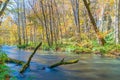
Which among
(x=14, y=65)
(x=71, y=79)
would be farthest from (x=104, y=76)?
(x=14, y=65)

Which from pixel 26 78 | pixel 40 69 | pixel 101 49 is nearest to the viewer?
pixel 26 78

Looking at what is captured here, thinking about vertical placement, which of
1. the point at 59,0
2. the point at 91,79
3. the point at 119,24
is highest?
the point at 59,0

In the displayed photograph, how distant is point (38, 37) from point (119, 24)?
3722 centimetres

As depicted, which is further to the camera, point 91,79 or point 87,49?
point 87,49

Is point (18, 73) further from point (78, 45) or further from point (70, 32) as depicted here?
point (70, 32)

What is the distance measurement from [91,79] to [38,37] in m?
49.2

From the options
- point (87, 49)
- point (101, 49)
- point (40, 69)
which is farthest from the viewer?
point (87, 49)

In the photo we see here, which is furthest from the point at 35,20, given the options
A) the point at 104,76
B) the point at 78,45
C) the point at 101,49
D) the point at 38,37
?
the point at 104,76

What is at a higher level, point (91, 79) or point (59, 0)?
point (59, 0)

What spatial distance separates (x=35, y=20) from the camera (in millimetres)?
45562

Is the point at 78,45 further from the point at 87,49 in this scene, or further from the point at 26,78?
the point at 26,78

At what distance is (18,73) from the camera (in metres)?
10.9

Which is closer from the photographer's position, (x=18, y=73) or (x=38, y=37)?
(x=18, y=73)

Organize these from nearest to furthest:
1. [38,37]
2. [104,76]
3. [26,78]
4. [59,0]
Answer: [26,78], [104,76], [59,0], [38,37]
